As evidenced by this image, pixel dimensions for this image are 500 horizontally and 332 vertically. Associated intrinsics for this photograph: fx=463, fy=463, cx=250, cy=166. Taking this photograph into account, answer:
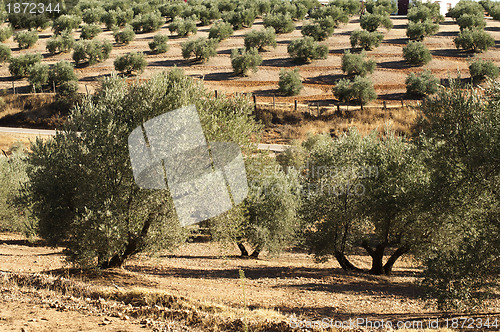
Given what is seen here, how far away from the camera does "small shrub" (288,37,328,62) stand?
270 feet

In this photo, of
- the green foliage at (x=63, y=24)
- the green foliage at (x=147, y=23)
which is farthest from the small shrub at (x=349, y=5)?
the green foliage at (x=63, y=24)

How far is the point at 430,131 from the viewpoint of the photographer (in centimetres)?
1783

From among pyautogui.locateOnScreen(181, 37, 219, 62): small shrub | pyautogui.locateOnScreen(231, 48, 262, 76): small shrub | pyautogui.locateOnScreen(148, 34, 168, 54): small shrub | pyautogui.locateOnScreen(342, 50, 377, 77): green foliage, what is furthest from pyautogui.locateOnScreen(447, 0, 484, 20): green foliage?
pyautogui.locateOnScreen(148, 34, 168, 54): small shrub

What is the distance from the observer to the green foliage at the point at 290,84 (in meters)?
68.4

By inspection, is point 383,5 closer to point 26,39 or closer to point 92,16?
point 92,16

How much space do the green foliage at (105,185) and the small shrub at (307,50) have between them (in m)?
66.0

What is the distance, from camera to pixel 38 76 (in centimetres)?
7188

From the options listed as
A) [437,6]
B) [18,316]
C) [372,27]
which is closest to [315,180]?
[18,316]

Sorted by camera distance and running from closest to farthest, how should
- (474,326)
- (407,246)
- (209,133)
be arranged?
(474,326), (209,133), (407,246)

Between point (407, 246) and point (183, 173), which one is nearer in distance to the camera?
point (183, 173)

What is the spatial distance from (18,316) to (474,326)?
45.6 feet

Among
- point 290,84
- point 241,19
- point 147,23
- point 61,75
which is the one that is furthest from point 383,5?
point 61,75

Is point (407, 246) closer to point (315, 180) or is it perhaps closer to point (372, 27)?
point (315, 180)

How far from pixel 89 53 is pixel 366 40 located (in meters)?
51.5
